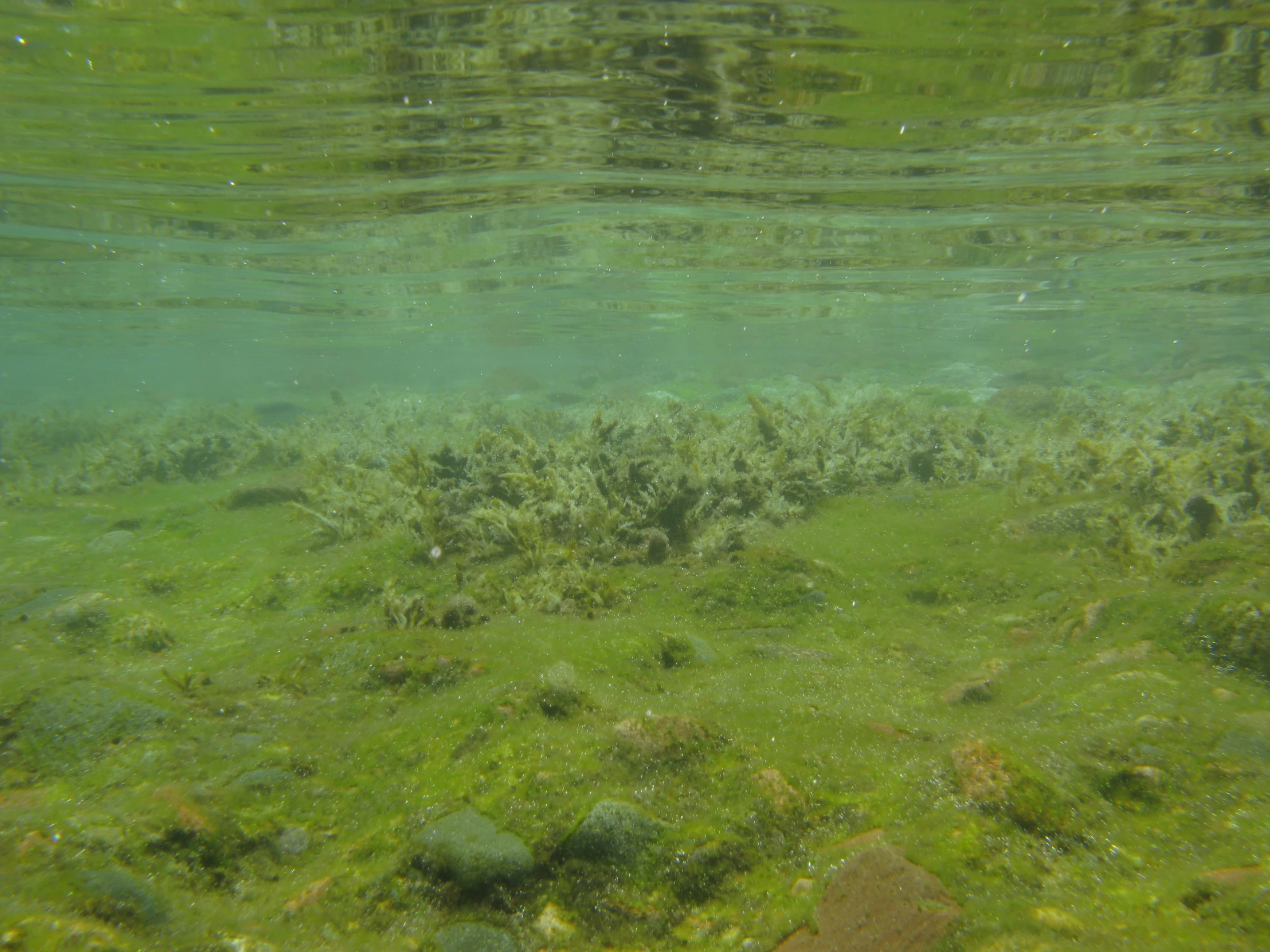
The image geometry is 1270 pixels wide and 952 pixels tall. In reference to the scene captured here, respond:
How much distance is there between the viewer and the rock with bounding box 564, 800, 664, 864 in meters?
2.95

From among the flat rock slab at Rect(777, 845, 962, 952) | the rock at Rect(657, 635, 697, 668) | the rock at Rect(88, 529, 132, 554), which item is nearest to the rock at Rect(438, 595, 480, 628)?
the rock at Rect(657, 635, 697, 668)

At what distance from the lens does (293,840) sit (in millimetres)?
3346

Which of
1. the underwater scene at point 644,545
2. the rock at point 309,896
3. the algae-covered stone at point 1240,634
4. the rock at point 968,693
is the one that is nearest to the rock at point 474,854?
the underwater scene at point 644,545

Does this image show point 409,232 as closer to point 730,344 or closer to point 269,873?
point 269,873

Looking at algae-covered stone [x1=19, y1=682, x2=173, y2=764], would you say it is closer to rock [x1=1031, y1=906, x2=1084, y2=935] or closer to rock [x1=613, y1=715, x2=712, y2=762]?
rock [x1=613, y1=715, x2=712, y2=762]

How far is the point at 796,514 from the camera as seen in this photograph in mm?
9047

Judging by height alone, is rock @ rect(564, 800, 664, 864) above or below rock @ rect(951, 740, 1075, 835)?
below

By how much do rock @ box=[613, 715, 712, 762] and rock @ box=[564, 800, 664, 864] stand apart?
1.60ft

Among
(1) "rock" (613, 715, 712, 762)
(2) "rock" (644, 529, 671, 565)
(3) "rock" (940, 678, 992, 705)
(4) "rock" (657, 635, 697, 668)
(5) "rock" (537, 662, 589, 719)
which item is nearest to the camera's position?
(1) "rock" (613, 715, 712, 762)

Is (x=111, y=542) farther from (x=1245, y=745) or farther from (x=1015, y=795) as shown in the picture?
(x=1245, y=745)

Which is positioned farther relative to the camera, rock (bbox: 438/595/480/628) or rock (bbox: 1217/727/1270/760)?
rock (bbox: 438/595/480/628)

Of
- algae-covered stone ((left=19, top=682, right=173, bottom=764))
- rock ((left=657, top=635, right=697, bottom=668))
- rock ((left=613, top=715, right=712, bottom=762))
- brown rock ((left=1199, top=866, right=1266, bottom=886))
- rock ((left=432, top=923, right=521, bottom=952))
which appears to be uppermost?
brown rock ((left=1199, top=866, right=1266, bottom=886))

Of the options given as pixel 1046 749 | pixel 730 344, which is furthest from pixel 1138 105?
pixel 730 344

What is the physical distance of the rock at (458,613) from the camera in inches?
230
